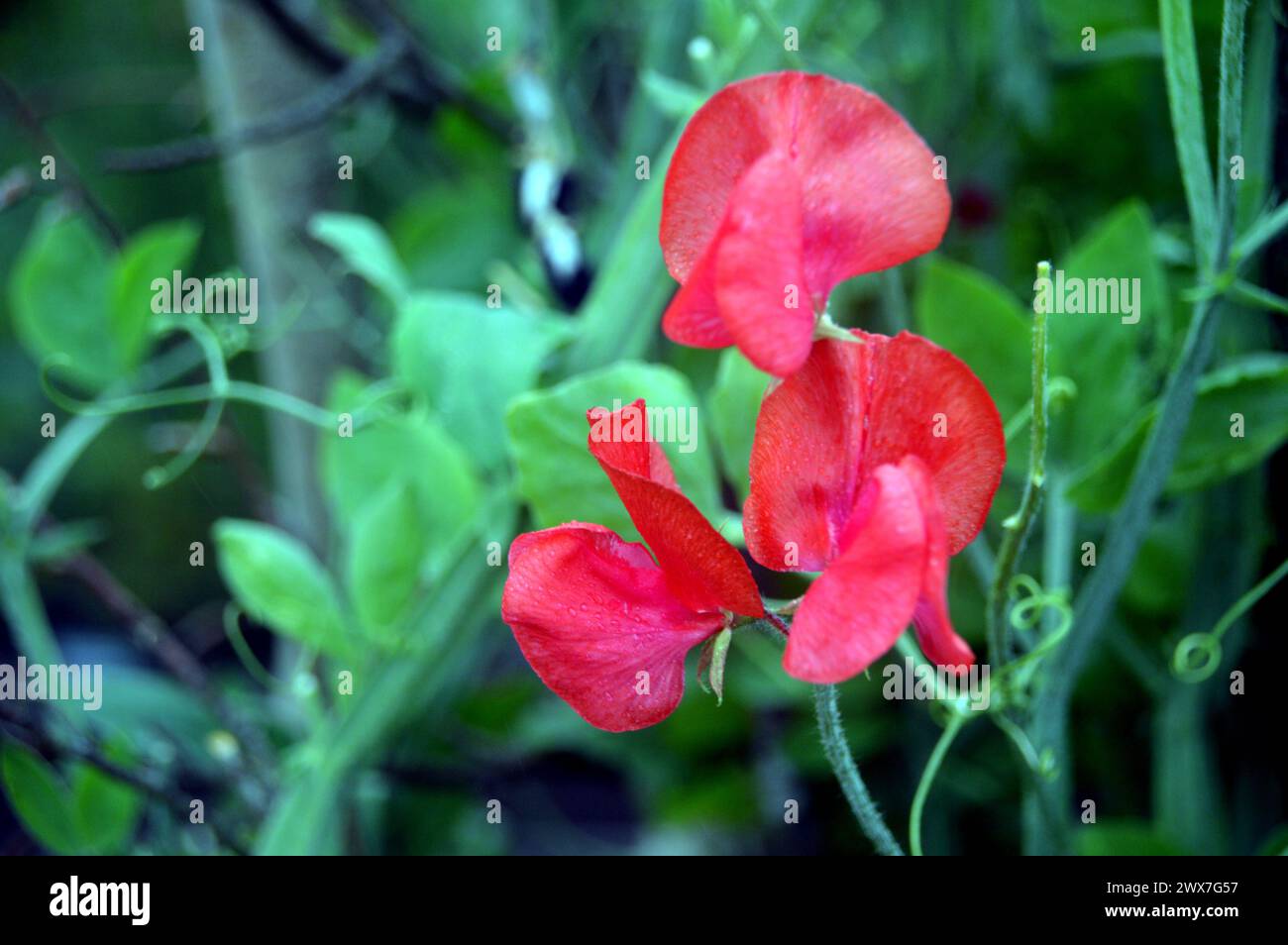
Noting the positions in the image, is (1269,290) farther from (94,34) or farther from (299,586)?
(94,34)

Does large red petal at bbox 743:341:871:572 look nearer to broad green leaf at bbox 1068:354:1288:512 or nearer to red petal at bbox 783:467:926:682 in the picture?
red petal at bbox 783:467:926:682

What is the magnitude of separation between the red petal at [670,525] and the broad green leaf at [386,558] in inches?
9.1

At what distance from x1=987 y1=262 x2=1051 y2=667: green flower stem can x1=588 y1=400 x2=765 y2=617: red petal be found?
0.23ft

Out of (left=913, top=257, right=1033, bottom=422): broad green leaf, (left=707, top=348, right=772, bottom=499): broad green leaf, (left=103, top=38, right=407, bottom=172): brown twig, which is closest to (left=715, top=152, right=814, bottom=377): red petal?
(left=707, top=348, right=772, bottom=499): broad green leaf

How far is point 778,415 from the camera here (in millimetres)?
227

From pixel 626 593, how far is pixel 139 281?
1.29ft

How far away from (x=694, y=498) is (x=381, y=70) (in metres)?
0.39

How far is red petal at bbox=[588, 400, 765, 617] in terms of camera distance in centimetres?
22

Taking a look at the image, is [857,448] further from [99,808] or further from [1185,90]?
[99,808]

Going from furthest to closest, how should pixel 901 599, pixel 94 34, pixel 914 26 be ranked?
pixel 94 34, pixel 914 26, pixel 901 599

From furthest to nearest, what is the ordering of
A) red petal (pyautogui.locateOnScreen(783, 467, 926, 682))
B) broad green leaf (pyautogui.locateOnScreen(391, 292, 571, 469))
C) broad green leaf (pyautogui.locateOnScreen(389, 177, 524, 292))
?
broad green leaf (pyautogui.locateOnScreen(389, 177, 524, 292)) → broad green leaf (pyautogui.locateOnScreen(391, 292, 571, 469)) → red petal (pyautogui.locateOnScreen(783, 467, 926, 682))

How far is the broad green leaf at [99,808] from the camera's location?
18.5 inches
